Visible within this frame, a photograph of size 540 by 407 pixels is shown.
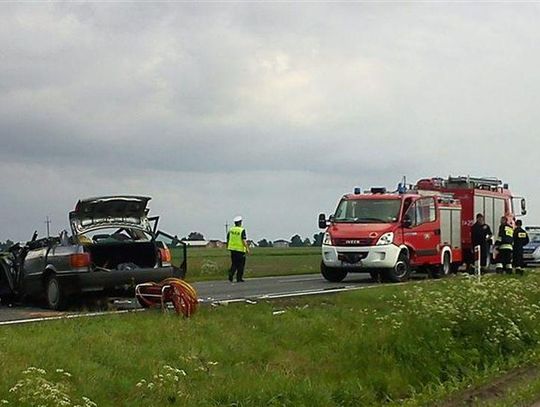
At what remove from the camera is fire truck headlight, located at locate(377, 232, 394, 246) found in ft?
84.1

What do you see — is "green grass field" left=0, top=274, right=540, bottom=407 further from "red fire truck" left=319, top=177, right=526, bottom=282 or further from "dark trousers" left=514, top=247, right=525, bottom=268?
"dark trousers" left=514, top=247, right=525, bottom=268

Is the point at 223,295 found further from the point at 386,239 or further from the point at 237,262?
the point at 386,239

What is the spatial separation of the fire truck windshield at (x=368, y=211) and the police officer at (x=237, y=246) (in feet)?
8.52

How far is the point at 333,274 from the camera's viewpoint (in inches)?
1057

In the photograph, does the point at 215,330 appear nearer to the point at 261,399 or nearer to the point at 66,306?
the point at 261,399

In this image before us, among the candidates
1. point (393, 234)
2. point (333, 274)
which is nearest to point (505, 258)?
point (393, 234)

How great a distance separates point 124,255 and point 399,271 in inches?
422

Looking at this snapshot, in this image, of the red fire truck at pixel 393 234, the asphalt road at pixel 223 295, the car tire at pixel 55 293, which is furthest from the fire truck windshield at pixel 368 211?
the car tire at pixel 55 293

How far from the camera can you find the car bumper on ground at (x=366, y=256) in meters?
25.5

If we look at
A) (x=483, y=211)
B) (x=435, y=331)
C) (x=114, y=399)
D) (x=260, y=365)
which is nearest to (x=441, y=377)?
(x=435, y=331)

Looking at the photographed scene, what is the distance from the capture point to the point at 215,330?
12883mm

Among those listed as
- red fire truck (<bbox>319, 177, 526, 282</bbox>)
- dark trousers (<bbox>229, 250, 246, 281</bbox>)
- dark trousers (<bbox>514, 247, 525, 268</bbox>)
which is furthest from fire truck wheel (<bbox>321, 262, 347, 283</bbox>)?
dark trousers (<bbox>514, 247, 525, 268</bbox>)

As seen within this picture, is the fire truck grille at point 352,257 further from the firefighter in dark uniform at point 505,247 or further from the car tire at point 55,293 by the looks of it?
the car tire at point 55,293

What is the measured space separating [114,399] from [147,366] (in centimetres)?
113
